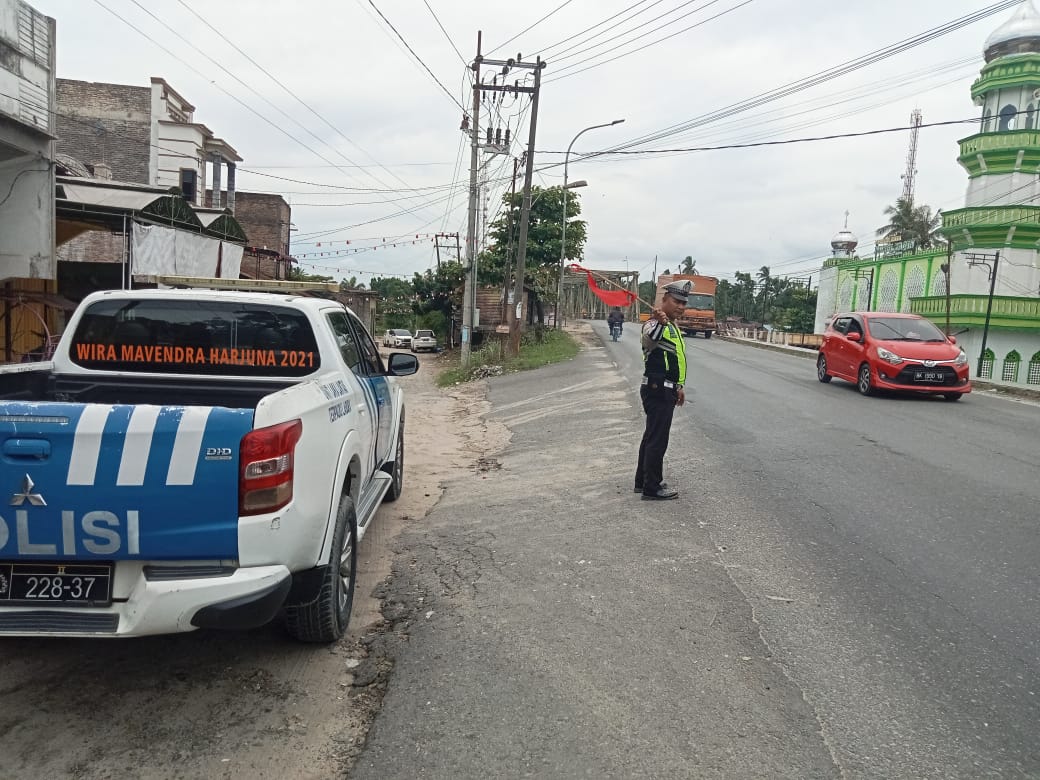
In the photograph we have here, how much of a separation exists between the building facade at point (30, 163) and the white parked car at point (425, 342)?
32.1 m

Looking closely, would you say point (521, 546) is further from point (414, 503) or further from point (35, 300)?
point (35, 300)

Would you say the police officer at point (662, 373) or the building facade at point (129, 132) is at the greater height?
the building facade at point (129, 132)

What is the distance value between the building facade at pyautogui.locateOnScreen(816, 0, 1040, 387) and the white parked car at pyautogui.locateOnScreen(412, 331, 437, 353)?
78.5 feet

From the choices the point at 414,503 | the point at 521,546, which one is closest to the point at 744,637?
the point at 521,546

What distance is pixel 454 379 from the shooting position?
21141mm

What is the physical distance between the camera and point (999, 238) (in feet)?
111

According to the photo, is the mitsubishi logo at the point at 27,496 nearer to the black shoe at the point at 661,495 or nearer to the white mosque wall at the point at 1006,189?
the black shoe at the point at 661,495

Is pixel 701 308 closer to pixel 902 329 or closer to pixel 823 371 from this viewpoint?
pixel 823 371

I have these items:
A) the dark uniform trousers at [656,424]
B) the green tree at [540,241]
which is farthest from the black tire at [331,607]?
the green tree at [540,241]

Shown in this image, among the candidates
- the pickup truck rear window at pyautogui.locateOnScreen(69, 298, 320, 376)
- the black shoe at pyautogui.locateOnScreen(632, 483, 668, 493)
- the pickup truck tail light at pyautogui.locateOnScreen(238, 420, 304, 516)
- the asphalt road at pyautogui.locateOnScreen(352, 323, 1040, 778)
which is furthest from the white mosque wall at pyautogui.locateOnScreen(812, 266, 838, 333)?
the pickup truck tail light at pyautogui.locateOnScreen(238, 420, 304, 516)

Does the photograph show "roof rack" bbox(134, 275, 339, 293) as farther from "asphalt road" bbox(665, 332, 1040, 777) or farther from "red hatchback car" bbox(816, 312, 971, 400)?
"red hatchback car" bbox(816, 312, 971, 400)

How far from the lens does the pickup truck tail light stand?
10.3 ft

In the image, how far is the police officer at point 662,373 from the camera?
6.52 meters

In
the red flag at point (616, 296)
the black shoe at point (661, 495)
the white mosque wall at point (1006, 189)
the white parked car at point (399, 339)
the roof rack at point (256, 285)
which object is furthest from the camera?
the white parked car at point (399, 339)
